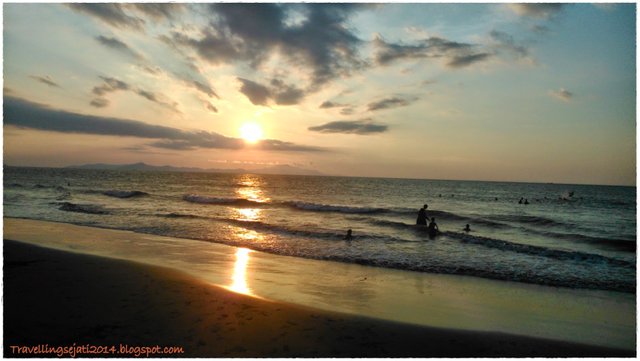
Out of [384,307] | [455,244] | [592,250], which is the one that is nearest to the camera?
[384,307]

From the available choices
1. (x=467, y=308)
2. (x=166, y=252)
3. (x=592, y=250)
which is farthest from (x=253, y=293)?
(x=592, y=250)

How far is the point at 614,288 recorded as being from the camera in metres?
11.9

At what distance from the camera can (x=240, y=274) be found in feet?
37.7

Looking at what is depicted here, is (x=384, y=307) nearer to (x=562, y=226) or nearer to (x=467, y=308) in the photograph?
(x=467, y=308)

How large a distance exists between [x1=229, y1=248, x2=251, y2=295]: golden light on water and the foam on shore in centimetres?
3

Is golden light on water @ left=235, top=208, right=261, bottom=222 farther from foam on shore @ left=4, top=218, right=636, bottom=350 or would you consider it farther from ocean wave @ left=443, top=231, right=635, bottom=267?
ocean wave @ left=443, top=231, right=635, bottom=267

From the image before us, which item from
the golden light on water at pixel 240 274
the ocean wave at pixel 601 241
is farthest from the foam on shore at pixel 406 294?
the ocean wave at pixel 601 241

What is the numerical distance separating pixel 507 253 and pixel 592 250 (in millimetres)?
7507

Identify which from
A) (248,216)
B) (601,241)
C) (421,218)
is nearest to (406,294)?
(421,218)

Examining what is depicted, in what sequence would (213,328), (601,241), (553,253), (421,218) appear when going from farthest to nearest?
1. (601,241)
2. (421,218)
3. (553,253)
4. (213,328)

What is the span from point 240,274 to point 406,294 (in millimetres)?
5053

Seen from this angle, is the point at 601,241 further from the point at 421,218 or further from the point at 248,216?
the point at 248,216

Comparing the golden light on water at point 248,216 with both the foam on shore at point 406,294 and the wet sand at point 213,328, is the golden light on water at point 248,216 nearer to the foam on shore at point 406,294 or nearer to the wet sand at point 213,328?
the foam on shore at point 406,294

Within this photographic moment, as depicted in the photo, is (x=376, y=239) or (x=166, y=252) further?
(x=376, y=239)
